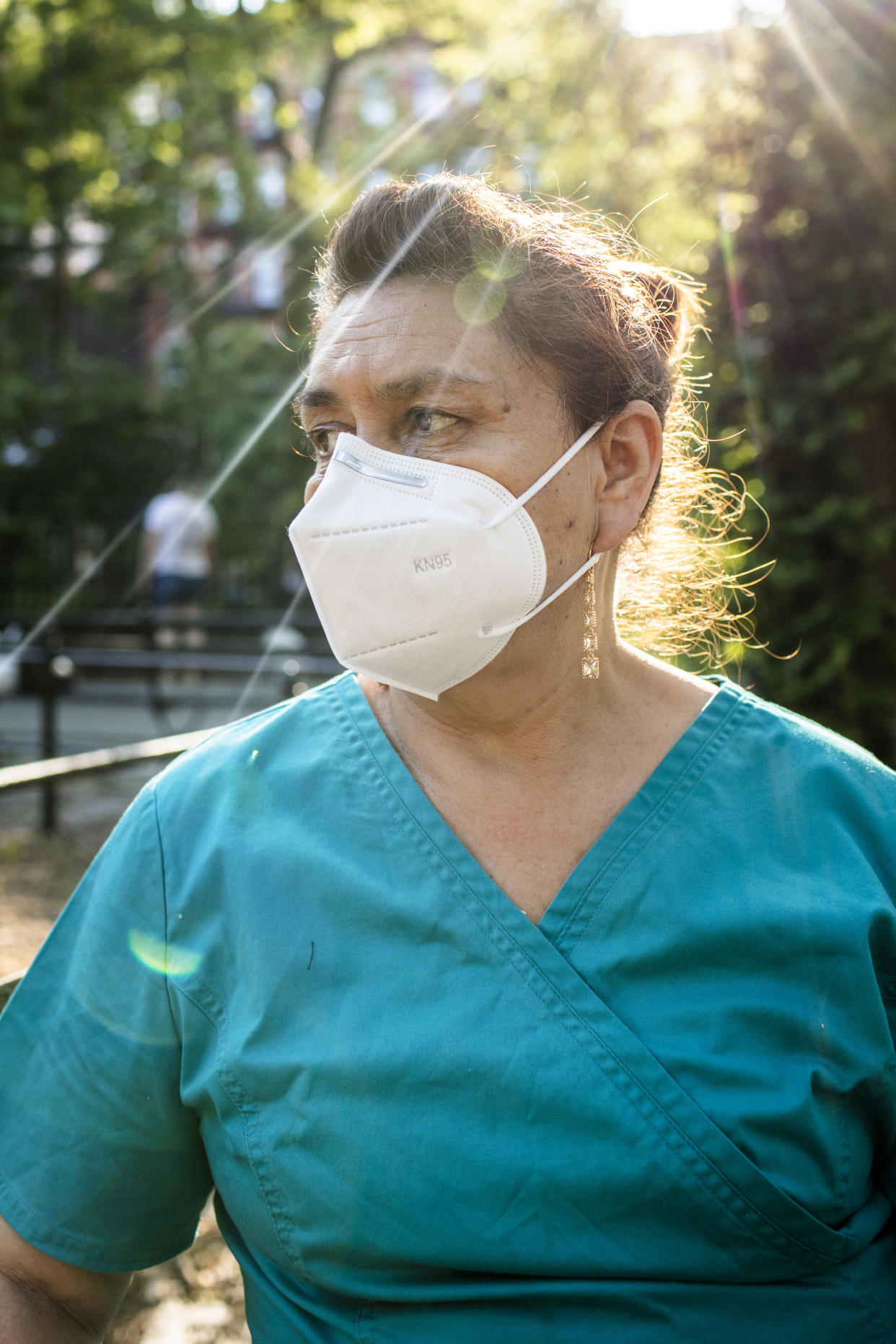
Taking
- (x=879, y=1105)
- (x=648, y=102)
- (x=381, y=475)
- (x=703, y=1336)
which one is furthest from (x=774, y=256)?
(x=648, y=102)

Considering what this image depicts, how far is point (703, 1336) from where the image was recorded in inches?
55.8

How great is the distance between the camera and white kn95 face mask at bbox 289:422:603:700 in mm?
1689

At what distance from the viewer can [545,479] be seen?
5.67 feet

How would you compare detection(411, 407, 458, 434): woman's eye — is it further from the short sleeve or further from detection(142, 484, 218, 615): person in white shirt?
detection(142, 484, 218, 615): person in white shirt

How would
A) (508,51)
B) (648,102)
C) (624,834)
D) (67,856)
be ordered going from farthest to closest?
(508,51) < (648,102) < (67,856) < (624,834)

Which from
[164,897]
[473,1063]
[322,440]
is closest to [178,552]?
[322,440]

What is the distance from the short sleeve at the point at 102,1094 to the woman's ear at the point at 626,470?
34.5 inches

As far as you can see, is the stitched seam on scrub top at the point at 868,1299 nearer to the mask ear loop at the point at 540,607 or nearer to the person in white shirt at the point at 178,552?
the mask ear loop at the point at 540,607

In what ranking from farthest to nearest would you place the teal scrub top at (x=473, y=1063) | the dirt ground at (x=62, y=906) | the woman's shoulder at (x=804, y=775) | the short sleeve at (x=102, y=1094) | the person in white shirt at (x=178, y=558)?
the person in white shirt at (x=178, y=558) → the dirt ground at (x=62, y=906) → the woman's shoulder at (x=804, y=775) → the short sleeve at (x=102, y=1094) → the teal scrub top at (x=473, y=1063)

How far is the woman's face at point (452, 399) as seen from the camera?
5.48ft

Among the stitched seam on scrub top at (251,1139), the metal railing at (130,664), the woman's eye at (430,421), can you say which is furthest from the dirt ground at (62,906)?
the woman's eye at (430,421)

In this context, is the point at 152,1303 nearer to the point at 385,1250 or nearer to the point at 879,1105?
the point at 385,1250

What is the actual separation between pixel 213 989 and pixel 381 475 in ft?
2.58

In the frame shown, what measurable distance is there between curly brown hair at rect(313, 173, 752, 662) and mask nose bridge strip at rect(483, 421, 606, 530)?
2 centimetres
